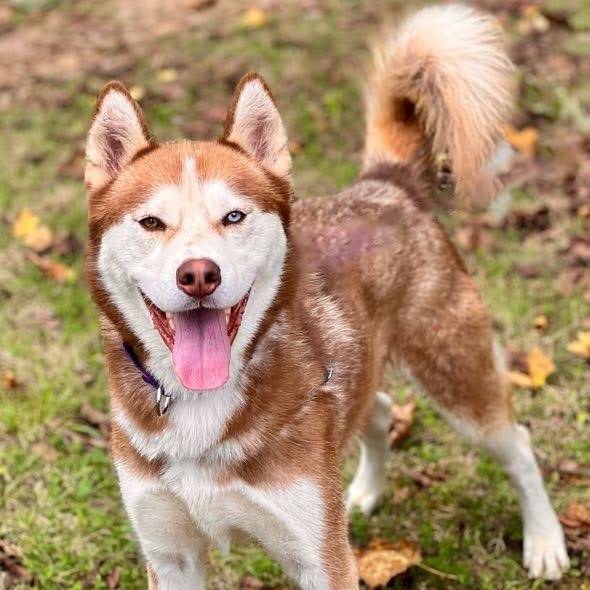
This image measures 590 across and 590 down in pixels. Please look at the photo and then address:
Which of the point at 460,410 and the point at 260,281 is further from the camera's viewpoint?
the point at 460,410

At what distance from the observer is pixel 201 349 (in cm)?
300

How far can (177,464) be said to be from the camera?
3.21 metres

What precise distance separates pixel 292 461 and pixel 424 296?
1055 mm

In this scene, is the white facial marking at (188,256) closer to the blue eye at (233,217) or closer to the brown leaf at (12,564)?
the blue eye at (233,217)

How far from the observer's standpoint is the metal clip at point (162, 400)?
3.21 metres

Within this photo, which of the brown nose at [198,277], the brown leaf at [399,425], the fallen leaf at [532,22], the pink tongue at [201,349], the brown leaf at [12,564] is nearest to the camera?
the brown nose at [198,277]

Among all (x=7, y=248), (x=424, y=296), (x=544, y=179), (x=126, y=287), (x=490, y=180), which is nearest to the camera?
(x=126, y=287)

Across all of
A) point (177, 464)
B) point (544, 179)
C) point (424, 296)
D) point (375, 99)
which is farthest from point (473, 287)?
point (544, 179)

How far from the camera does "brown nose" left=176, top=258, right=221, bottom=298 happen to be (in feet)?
9.07

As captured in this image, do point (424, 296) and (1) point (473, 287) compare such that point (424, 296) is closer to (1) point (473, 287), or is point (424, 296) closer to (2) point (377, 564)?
(1) point (473, 287)

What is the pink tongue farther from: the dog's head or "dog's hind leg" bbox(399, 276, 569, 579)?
"dog's hind leg" bbox(399, 276, 569, 579)

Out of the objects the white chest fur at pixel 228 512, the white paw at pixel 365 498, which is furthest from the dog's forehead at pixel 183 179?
the white paw at pixel 365 498

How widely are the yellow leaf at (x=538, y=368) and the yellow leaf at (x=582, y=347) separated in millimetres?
144

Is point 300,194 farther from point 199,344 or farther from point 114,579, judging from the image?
point 199,344
